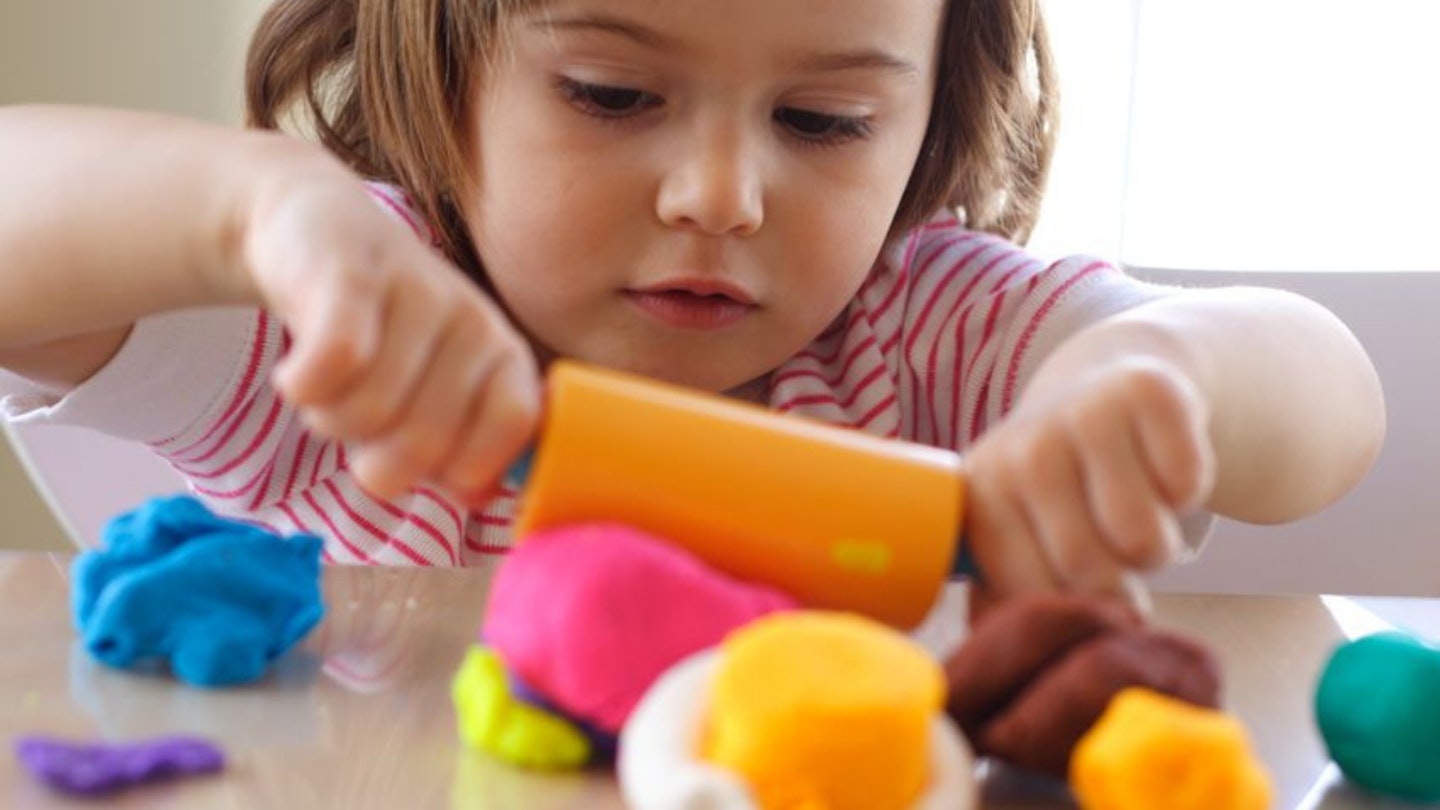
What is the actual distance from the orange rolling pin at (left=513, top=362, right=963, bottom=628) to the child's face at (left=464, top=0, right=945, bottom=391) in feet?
1.11

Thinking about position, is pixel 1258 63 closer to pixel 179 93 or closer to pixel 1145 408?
pixel 179 93

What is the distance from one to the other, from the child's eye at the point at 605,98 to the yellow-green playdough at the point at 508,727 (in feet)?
1.32

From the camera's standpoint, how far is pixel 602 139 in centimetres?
78

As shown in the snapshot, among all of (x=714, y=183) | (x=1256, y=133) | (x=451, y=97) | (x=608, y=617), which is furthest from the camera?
(x=1256, y=133)

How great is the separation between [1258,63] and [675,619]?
5.23 feet

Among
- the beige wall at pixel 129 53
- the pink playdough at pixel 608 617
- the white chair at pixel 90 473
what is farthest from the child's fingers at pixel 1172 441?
the beige wall at pixel 129 53

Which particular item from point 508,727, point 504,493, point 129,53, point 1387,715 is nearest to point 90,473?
point 504,493

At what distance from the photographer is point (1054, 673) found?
38 cm

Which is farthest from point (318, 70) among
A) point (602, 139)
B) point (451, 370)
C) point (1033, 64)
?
point (451, 370)

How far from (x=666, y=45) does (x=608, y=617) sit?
1.37 feet

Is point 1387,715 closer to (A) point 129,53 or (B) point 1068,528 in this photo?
(B) point 1068,528

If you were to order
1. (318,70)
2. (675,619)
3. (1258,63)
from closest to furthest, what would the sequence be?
(675,619)
(318,70)
(1258,63)

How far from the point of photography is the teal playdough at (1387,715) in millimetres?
415

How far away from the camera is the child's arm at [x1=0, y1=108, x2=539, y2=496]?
42 centimetres
